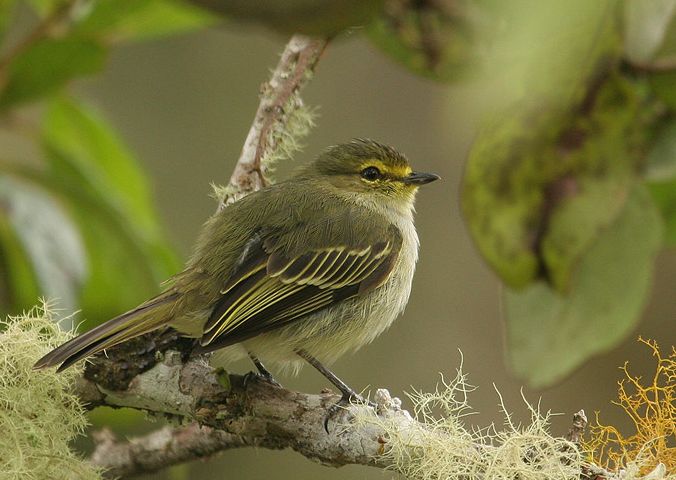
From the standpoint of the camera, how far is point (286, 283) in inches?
111

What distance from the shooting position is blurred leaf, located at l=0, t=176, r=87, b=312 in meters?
2.56

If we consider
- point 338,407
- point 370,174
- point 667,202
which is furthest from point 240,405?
point 370,174

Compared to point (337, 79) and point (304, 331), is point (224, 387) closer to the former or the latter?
point (304, 331)

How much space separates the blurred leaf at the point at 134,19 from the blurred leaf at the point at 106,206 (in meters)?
0.50

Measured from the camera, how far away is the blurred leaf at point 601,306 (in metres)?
1.14

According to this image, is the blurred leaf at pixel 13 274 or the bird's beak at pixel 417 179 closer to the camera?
the blurred leaf at pixel 13 274

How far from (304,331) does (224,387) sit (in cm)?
57

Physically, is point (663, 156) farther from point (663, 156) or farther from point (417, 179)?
point (417, 179)

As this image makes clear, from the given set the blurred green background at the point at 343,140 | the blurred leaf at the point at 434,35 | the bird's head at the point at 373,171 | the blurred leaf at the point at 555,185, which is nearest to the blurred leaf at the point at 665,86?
the blurred leaf at the point at 555,185

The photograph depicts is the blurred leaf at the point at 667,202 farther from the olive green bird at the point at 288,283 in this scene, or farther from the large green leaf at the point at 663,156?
the olive green bird at the point at 288,283

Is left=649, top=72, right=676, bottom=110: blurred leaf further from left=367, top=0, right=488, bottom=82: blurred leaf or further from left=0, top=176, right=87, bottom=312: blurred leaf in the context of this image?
left=0, top=176, right=87, bottom=312: blurred leaf

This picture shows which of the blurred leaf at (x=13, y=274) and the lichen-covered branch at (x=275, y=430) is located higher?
the blurred leaf at (x=13, y=274)

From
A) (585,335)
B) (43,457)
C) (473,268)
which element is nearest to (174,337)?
(43,457)

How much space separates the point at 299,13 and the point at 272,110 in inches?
89.1
